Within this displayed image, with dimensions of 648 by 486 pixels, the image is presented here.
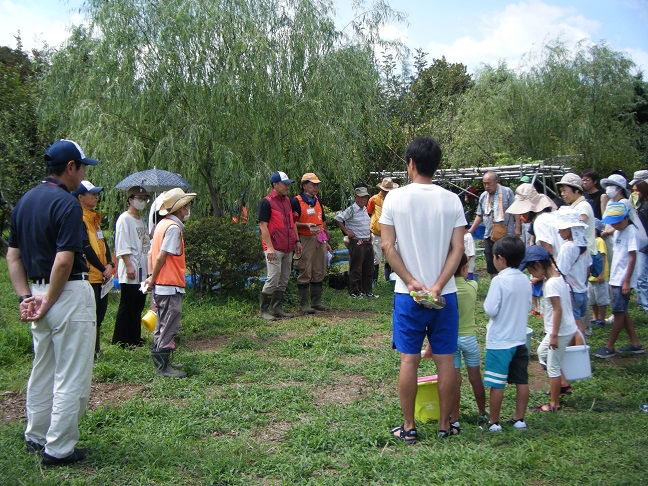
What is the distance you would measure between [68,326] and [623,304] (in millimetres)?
5329

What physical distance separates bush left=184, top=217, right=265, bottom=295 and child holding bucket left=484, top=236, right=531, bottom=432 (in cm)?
558

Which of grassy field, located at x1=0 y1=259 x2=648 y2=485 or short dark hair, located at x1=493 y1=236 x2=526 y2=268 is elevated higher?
short dark hair, located at x1=493 y1=236 x2=526 y2=268

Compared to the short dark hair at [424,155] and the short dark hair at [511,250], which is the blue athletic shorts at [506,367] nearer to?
the short dark hair at [511,250]

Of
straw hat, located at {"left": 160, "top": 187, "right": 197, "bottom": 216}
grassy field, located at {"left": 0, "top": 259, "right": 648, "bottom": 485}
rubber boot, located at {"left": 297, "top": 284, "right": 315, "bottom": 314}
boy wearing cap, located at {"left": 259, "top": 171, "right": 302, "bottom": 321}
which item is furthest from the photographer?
rubber boot, located at {"left": 297, "top": 284, "right": 315, "bottom": 314}

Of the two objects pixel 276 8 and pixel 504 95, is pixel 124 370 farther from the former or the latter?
pixel 504 95

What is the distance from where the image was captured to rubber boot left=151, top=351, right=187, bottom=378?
19.5ft

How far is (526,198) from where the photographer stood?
764 centimetres

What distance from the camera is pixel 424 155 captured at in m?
4.22

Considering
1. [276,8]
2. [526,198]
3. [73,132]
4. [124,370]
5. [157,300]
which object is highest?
[276,8]

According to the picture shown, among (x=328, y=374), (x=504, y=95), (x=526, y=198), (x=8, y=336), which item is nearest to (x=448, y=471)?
→ (x=328, y=374)

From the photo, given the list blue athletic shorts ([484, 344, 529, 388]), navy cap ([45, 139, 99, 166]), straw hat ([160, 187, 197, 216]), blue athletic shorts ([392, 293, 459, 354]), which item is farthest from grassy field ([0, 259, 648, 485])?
navy cap ([45, 139, 99, 166])

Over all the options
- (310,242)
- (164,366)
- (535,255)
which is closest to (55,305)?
(164,366)

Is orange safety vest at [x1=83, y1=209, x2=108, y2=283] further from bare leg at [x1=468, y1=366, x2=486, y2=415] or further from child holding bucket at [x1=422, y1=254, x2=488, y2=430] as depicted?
bare leg at [x1=468, y1=366, x2=486, y2=415]

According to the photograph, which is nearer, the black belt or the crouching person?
the black belt
